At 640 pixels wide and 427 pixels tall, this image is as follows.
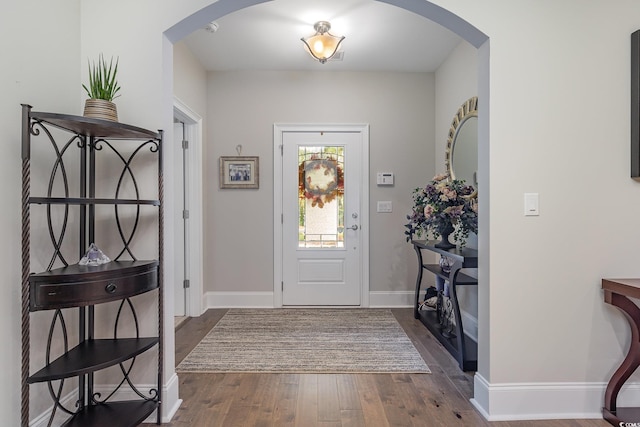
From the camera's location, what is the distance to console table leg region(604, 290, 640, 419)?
1709 millimetres

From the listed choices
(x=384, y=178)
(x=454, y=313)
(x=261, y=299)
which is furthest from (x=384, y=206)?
(x=261, y=299)

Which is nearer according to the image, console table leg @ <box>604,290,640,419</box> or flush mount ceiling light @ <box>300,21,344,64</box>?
console table leg @ <box>604,290,640,419</box>

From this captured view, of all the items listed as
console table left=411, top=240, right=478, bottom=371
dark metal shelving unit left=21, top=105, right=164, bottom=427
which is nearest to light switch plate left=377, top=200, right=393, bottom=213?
console table left=411, top=240, right=478, bottom=371

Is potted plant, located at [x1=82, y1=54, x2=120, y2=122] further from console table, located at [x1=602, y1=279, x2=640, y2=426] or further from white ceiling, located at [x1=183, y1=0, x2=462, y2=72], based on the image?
console table, located at [x1=602, y1=279, x2=640, y2=426]

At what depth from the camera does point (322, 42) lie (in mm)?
2777

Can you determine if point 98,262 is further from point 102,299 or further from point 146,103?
point 146,103

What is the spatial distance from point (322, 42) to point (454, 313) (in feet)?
7.57

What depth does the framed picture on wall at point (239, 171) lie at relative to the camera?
380 centimetres

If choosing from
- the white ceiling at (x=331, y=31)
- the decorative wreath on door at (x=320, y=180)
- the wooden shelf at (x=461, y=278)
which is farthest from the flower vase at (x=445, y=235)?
the white ceiling at (x=331, y=31)

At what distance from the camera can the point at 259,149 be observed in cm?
381

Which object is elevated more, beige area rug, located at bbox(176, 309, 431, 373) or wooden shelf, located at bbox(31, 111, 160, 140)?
wooden shelf, located at bbox(31, 111, 160, 140)

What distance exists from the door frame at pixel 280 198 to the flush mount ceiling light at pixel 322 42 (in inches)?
39.7

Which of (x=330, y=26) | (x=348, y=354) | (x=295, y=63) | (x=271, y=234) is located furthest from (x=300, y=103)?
(x=348, y=354)

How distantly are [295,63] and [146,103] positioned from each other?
2144mm
